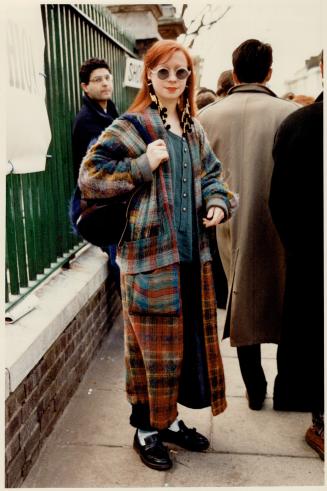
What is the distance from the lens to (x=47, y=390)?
3.02 metres

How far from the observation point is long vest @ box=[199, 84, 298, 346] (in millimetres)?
3256

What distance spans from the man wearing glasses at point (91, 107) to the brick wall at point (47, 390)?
3.72 ft

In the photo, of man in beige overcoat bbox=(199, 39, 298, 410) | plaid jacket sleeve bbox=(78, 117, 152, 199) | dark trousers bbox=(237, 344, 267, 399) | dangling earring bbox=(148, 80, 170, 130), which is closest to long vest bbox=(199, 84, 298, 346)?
man in beige overcoat bbox=(199, 39, 298, 410)

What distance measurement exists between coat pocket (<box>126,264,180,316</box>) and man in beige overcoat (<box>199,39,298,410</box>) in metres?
0.85

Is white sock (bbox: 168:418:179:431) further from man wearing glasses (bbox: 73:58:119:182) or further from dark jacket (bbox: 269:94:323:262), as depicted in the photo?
man wearing glasses (bbox: 73:58:119:182)

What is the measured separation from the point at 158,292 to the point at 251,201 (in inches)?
39.2

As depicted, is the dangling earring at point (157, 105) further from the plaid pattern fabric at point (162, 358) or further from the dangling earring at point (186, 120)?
the plaid pattern fabric at point (162, 358)

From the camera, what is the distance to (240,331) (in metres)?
3.34

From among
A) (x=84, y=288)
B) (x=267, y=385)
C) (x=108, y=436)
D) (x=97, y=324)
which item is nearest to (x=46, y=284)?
(x=84, y=288)

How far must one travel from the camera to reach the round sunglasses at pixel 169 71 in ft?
8.29

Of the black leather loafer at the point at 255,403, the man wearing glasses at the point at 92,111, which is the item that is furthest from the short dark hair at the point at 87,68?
the black leather loafer at the point at 255,403

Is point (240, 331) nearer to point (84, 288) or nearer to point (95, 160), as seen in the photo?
point (84, 288)

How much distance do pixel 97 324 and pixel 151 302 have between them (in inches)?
70.3

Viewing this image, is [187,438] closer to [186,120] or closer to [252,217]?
[252,217]
